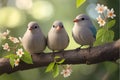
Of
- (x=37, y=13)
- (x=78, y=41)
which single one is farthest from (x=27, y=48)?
(x=37, y=13)

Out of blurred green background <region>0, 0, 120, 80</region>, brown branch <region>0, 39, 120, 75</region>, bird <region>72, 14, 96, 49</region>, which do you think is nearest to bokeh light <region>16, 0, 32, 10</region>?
blurred green background <region>0, 0, 120, 80</region>

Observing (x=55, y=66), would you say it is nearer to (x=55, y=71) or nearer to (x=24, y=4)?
(x=55, y=71)

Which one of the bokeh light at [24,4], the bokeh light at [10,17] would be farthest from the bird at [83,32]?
the bokeh light at [24,4]

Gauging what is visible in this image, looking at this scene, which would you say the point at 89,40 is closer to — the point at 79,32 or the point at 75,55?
the point at 79,32

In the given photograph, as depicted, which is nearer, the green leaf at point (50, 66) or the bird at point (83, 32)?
the green leaf at point (50, 66)

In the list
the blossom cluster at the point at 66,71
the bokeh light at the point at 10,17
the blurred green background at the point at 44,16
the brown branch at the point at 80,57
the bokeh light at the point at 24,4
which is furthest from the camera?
the bokeh light at the point at 24,4

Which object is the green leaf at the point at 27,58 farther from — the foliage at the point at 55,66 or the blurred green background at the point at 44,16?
the blurred green background at the point at 44,16

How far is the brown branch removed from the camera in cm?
116

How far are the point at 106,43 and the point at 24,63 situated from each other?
0.96 feet

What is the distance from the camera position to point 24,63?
129 cm

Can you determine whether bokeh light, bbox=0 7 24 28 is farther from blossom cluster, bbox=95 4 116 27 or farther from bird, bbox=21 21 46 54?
blossom cluster, bbox=95 4 116 27

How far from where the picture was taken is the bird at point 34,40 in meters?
1.32

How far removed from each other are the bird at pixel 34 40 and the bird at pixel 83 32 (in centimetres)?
12

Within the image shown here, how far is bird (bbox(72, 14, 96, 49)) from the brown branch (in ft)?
0.39
